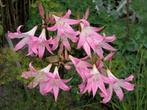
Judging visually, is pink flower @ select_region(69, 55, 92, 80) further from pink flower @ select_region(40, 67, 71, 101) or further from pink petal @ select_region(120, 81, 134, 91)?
pink petal @ select_region(120, 81, 134, 91)

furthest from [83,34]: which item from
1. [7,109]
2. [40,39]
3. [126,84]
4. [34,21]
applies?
[34,21]

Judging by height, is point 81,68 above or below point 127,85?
above

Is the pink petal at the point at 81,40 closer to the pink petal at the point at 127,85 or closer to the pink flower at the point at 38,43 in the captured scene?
the pink flower at the point at 38,43

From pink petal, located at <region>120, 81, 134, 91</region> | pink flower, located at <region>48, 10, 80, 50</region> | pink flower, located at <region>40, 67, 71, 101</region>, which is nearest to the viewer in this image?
pink flower, located at <region>48, 10, 80, 50</region>

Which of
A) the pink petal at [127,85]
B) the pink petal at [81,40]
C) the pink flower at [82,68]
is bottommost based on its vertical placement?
the pink petal at [127,85]

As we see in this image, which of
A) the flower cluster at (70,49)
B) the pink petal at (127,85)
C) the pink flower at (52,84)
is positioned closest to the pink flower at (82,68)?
the flower cluster at (70,49)

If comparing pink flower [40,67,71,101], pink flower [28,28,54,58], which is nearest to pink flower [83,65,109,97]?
pink flower [40,67,71,101]

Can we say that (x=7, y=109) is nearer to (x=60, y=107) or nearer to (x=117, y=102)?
(x=60, y=107)

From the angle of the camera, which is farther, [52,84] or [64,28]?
[52,84]

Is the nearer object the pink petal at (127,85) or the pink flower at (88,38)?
the pink flower at (88,38)

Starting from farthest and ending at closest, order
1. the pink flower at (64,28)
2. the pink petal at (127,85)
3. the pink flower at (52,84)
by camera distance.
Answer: the pink petal at (127,85) < the pink flower at (52,84) < the pink flower at (64,28)

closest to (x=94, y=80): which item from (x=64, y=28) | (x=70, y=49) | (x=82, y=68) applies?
(x=82, y=68)

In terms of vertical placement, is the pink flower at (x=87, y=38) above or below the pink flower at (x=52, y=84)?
above

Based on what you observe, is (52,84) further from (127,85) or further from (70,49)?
(127,85)
